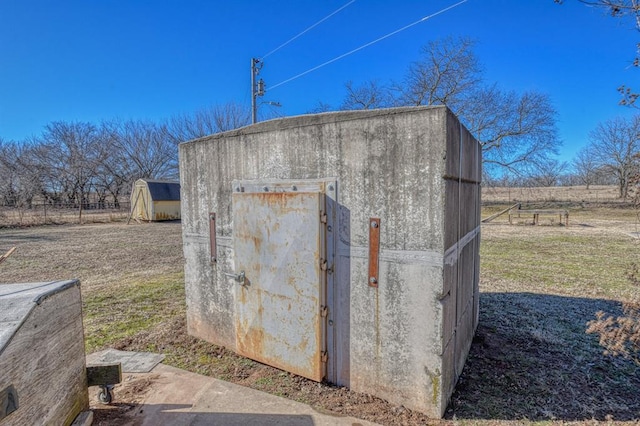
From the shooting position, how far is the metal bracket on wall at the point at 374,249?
243 cm

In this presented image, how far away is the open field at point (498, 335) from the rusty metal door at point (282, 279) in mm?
253

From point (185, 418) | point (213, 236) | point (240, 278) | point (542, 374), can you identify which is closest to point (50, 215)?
point (213, 236)

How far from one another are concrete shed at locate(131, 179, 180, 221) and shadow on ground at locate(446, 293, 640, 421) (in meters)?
19.0

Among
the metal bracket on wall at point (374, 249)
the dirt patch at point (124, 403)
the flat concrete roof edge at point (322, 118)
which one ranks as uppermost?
the flat concrete roof edge at point (322, 118)

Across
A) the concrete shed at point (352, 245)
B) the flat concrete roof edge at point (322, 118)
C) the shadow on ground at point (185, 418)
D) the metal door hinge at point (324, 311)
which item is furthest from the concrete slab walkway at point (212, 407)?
the flat concrete roof edge at point (322, 118)

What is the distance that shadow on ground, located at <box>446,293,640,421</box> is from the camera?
97.7 inches

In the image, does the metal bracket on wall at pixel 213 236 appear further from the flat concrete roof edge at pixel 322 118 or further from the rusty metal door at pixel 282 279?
the flat concrete roof edge at pixel 322 118

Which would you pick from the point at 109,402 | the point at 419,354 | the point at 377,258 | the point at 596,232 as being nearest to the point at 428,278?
the point at 377,258

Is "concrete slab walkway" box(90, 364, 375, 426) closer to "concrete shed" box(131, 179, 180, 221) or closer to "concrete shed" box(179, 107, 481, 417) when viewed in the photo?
"concrete shed" box(179, 107, 481, 417)

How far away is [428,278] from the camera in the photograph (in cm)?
226

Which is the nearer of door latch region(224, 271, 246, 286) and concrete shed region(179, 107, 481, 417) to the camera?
concrete shed region(179, 107, 481, 417)

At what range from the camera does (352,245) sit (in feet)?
8.37

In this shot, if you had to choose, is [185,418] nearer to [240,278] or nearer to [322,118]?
[240,278]

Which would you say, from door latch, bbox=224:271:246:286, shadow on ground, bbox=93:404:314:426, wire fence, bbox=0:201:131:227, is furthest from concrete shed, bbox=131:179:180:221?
shadow on ground, bbox=93:404:314:426
